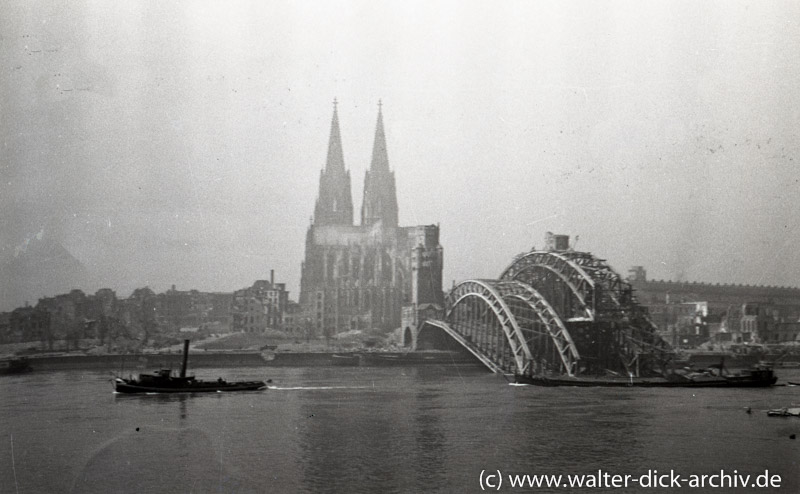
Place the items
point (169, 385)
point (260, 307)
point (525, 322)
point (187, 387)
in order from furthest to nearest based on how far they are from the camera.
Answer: point (260, 307) → point (525, 322) → point (169, 385) → point (187, 387)

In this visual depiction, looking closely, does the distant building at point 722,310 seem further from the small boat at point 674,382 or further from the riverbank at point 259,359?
the small boat at point 674,382

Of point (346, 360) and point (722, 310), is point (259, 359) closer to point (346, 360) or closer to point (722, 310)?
point (346, 360)

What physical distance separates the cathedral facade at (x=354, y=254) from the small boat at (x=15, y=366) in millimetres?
61063

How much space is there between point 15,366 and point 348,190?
87.1 meters

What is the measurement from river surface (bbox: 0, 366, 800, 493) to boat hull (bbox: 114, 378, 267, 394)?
1697mm

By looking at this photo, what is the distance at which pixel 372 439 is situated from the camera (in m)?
43.3

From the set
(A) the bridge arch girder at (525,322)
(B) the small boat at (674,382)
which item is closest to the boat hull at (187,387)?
(B) the small boat at (674,382)

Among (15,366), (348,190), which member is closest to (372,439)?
(15,366)

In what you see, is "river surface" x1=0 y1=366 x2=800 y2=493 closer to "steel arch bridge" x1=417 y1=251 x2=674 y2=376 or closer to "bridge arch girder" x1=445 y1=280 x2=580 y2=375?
"steel arch bridge" x1=417 y1=251 x2=674 y2=376

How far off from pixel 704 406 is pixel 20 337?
9528cm

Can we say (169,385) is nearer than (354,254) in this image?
Yes

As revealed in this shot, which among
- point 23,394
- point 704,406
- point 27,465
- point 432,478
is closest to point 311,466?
point 432,478

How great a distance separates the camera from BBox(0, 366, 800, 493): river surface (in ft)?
112

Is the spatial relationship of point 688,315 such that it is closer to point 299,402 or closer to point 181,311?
point 181,311
